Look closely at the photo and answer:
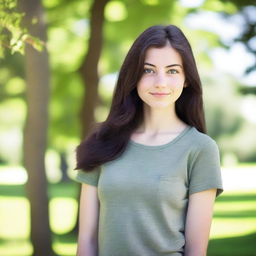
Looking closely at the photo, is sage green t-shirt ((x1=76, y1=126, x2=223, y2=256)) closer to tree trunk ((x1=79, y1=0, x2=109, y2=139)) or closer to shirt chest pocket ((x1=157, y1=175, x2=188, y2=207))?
shirt chest pocket ((x1=157, y1=175, x2=188, y2=207))

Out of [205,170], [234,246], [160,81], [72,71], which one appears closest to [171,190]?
[205,170]

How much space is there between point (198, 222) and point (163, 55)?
86 cm

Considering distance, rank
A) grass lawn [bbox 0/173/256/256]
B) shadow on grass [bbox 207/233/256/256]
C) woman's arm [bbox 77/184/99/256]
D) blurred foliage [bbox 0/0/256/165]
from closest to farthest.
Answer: woman's arm [bbox 77/184/99/256], shadow on grass [bbox 207/233/256/256], grass lawn [bbox 0/173/256/256], blurred foliage [bbox 0/0/256/165]

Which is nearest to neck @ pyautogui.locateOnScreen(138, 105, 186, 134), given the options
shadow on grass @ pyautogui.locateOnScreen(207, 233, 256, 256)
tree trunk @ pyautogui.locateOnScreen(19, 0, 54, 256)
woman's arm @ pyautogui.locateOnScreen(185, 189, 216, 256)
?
woman's arm @ pyautogui.locateOnScreen(185, 189, 216, 256)

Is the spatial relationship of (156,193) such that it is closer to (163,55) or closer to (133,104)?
(133,104)

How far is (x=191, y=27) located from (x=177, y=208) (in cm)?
1188

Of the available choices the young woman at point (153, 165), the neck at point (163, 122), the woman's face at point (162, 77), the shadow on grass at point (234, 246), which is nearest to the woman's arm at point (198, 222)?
the young woman at point (153, 165)

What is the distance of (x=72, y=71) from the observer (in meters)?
15.8

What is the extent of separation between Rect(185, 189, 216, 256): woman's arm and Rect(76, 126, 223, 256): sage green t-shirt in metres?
0.04

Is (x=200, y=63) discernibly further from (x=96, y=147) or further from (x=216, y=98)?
(x=216, y=98)

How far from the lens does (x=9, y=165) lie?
176 ft

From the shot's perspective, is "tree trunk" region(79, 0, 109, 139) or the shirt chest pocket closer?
the shirt chest pocket

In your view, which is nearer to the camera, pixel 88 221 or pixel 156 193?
pixel 156 193

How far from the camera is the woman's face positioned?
10.8 feet
